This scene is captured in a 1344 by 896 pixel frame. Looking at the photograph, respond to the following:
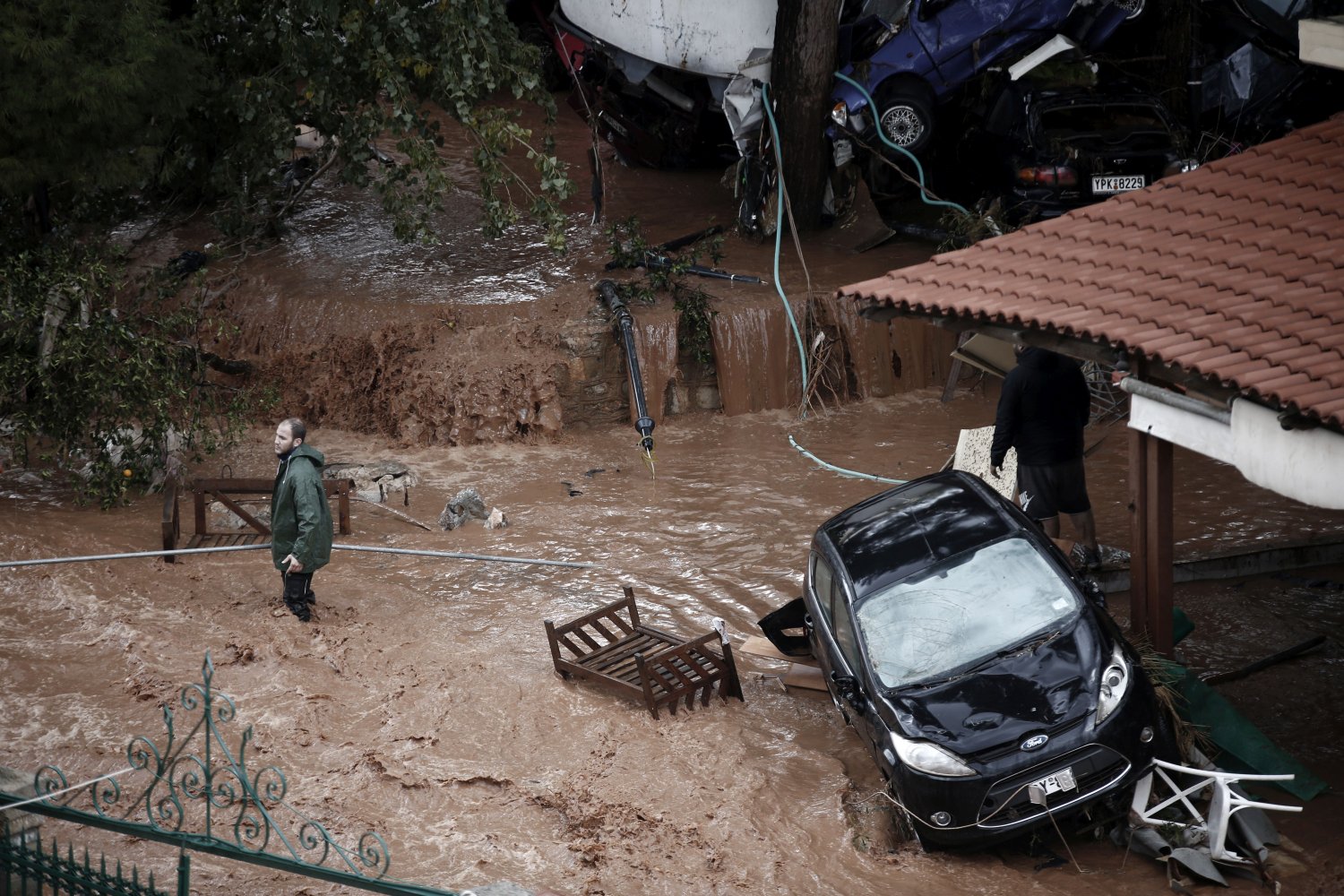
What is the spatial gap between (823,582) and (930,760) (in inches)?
73.9

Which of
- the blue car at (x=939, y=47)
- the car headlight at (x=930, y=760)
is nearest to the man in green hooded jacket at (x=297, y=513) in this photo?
the car headlight at (x=930, y=760)

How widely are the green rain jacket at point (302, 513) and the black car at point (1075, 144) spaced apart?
8898 millimetres

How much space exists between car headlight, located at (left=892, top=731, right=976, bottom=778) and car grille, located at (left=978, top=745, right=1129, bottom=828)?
0.18m

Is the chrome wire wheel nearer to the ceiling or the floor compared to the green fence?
nearer to the ceiling

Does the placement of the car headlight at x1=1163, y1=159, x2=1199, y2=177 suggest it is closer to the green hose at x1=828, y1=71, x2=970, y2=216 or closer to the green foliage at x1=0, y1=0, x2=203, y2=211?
the green hose at x1=828, y1=71, x2=970, y2=216

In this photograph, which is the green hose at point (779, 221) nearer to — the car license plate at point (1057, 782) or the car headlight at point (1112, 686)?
the car headlight at point (1112, 686)

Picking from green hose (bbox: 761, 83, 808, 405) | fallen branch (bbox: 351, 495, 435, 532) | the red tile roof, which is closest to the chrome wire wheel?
green hose (bbox: 761, 83, 808, 405)

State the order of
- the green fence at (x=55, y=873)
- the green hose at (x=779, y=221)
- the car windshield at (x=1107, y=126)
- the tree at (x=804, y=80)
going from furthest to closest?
the tree at (x=804, y=80) → the green hose at (x=779, y=221) → the car windshield at (x=1107, y=126) → the green fence at (x=55, y=873)

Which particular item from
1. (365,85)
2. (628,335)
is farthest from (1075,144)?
(365,85)

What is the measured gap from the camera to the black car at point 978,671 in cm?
640

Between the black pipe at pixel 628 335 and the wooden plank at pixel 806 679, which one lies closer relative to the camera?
the wooden plank at pixel 806 679

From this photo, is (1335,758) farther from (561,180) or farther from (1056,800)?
(561,180)

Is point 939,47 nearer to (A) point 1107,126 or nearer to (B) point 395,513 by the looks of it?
(A) point 1107,126

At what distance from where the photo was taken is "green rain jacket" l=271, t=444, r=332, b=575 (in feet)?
28.9
